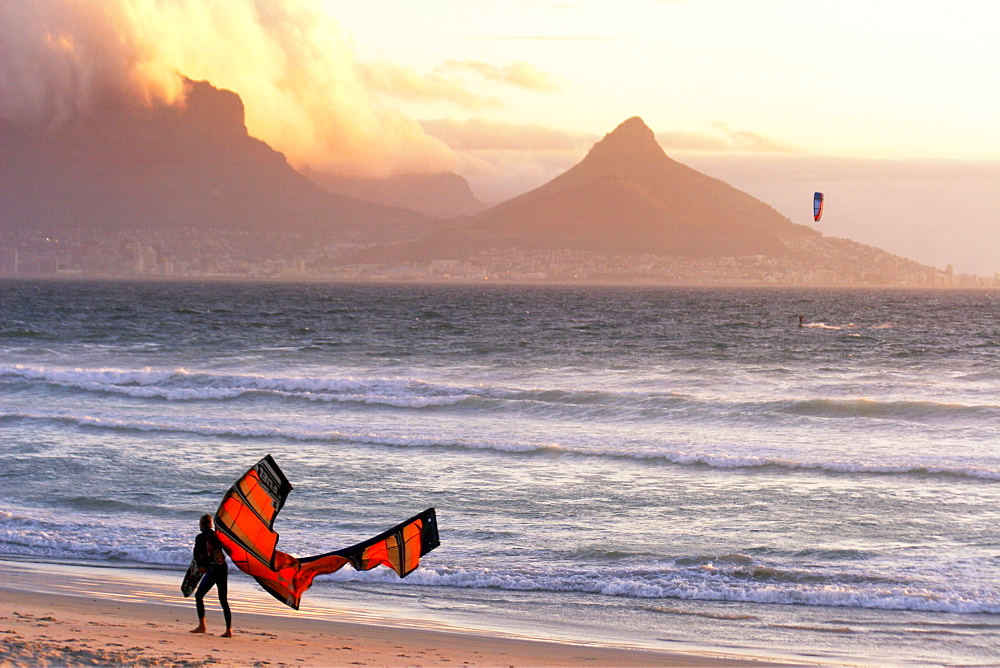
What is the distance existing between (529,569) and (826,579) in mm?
3843

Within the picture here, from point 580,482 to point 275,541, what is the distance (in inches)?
384

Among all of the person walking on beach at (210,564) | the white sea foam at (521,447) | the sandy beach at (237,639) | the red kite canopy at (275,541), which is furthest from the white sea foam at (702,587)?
the white sea foam at (521,447)

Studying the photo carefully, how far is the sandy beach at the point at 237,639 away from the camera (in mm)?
8633

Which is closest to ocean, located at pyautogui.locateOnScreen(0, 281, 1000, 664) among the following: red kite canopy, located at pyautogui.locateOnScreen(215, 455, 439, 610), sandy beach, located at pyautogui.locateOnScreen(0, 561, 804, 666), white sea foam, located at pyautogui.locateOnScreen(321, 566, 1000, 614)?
white sea foam, located at pyautogui.locateOnScreen(321, 566, 1000, 614)

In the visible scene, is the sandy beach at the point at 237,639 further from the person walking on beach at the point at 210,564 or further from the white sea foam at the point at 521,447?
the white sea foam at the point at 521,447

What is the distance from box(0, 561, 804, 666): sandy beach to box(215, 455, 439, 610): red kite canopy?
0.72 m

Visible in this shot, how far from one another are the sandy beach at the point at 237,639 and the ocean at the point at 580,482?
0.58m

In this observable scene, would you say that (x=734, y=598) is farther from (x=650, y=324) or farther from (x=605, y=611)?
(x=650, y=324)

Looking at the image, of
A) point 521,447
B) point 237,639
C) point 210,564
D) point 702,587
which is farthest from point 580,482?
point 210,564

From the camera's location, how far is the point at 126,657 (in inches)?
331

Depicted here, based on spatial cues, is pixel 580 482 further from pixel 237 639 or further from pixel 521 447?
pixel 237 639

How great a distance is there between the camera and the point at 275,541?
30.2ft

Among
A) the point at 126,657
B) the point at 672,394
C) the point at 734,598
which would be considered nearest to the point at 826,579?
the point at 734,598

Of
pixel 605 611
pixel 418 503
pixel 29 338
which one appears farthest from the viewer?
pixel 29 338
